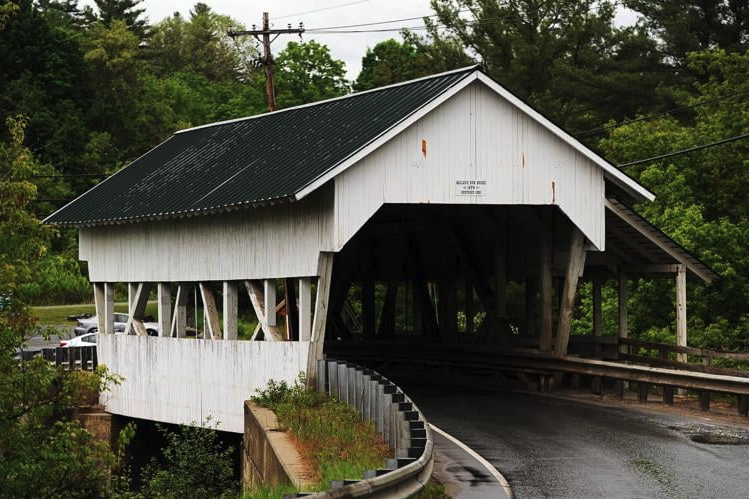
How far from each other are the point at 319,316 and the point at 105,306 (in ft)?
35.7

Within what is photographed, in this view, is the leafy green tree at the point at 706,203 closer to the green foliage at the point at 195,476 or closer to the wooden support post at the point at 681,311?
the wooden support post at the point at 681,311

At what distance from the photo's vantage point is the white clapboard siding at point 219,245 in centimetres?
2395

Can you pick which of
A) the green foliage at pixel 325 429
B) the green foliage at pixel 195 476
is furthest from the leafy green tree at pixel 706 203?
the green foliage at pixel 195 476

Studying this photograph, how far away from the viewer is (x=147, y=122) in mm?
80938

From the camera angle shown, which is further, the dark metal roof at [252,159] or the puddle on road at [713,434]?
the dark metal roof at [252,159]

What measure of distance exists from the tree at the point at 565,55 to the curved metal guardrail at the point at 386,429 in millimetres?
41503

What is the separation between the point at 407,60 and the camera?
84938 millimetres

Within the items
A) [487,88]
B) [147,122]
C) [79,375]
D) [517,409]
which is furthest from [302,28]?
[147,122]

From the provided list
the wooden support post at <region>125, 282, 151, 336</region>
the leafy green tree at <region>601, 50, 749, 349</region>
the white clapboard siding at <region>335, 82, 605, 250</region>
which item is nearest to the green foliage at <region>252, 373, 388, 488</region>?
the white clapboard siding at <region>335, 82, 605, 250</region>

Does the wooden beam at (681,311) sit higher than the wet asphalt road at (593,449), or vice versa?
the wooden beam at (681,311)

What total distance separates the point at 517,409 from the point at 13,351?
822cm

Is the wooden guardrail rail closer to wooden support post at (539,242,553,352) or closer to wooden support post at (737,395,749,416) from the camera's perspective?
wooden support post at (737,395,749,416)

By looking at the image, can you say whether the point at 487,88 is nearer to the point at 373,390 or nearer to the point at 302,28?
the point at 373,390

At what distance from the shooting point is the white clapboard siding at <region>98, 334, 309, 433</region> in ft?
81.9
